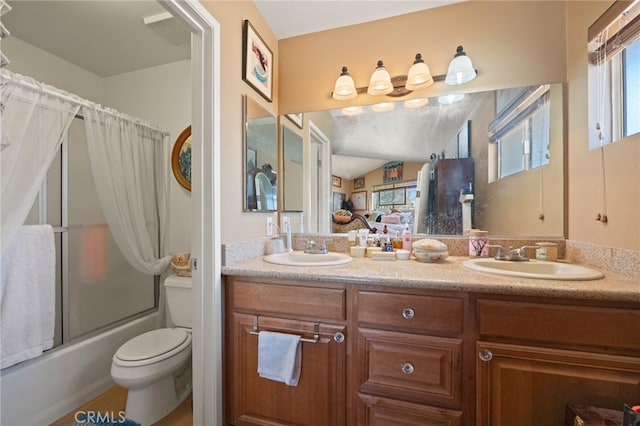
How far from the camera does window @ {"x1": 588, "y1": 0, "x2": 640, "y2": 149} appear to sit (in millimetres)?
1036

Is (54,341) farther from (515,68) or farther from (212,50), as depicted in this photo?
(515,68)

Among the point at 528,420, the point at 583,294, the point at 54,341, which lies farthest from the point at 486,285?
the point at 54,341

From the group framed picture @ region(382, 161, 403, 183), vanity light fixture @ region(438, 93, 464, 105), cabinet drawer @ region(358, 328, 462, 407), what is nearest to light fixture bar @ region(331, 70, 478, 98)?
vanity light fixture @ region(438, 93, 464, 105)

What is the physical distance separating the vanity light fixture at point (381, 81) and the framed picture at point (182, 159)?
1.57 m

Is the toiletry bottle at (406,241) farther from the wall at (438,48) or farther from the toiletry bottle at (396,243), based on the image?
the wall at (438,48)

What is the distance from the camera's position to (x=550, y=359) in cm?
88

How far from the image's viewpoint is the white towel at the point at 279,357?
111cm

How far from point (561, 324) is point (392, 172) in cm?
110

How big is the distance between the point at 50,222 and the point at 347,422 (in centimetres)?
216

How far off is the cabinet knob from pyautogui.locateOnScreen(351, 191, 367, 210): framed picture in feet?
3.30

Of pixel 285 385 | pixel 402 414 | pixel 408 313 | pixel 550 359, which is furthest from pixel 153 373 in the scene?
pixel 550 359

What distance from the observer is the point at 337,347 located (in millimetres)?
1093

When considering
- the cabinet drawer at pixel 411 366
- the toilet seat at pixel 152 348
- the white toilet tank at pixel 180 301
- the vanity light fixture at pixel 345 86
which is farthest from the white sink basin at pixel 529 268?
the white toilet tank at pixel 180 301

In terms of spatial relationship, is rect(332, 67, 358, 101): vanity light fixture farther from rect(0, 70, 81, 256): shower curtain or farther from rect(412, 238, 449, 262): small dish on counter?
rect(0, 70, 81, 256): shower curtain
